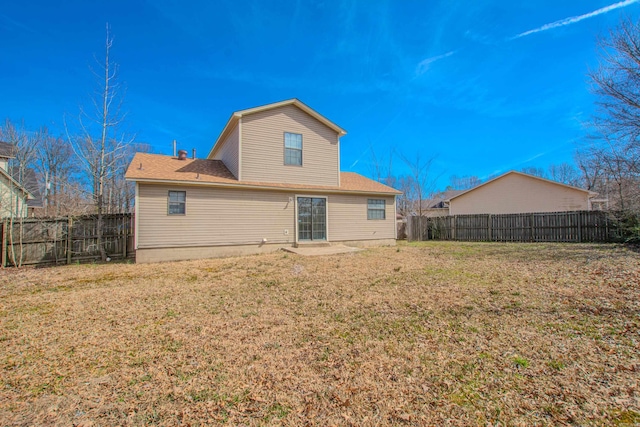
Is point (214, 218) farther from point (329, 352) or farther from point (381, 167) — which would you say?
point (381, 167)

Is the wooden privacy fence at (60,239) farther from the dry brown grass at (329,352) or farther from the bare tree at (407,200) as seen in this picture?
the bare tree at (407,200)

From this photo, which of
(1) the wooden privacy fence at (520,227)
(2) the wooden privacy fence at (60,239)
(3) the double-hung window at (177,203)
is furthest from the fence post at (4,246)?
(1) the wooden privacy fence at (520,227)

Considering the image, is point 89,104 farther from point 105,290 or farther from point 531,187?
point 531,187

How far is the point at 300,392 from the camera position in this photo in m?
2.37

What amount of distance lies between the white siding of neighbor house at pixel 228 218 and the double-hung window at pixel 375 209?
48cm

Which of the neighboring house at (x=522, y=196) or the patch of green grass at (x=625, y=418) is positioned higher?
the neighboring house at (x=522, y=196)

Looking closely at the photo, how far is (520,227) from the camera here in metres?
14.7

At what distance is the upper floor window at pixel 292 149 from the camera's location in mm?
12016

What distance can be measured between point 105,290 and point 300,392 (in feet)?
18.7

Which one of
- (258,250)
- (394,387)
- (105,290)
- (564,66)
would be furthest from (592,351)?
(564,66)

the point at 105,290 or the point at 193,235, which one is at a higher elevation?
the point at 193,235

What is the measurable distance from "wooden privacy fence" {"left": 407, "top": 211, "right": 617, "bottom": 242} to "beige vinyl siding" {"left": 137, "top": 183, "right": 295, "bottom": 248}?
31.6 ft

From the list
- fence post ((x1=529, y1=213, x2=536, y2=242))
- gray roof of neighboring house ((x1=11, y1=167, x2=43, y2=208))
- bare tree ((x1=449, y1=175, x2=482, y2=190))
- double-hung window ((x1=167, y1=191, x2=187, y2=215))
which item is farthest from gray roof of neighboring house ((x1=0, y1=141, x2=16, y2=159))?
bare tree ((x1=449, y1=175, x2=482, y2=190))

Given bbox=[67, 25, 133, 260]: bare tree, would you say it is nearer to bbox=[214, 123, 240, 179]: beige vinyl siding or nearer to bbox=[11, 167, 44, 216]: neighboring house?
bbox=[214, 123, 240, 179]: beige vinyl siding
